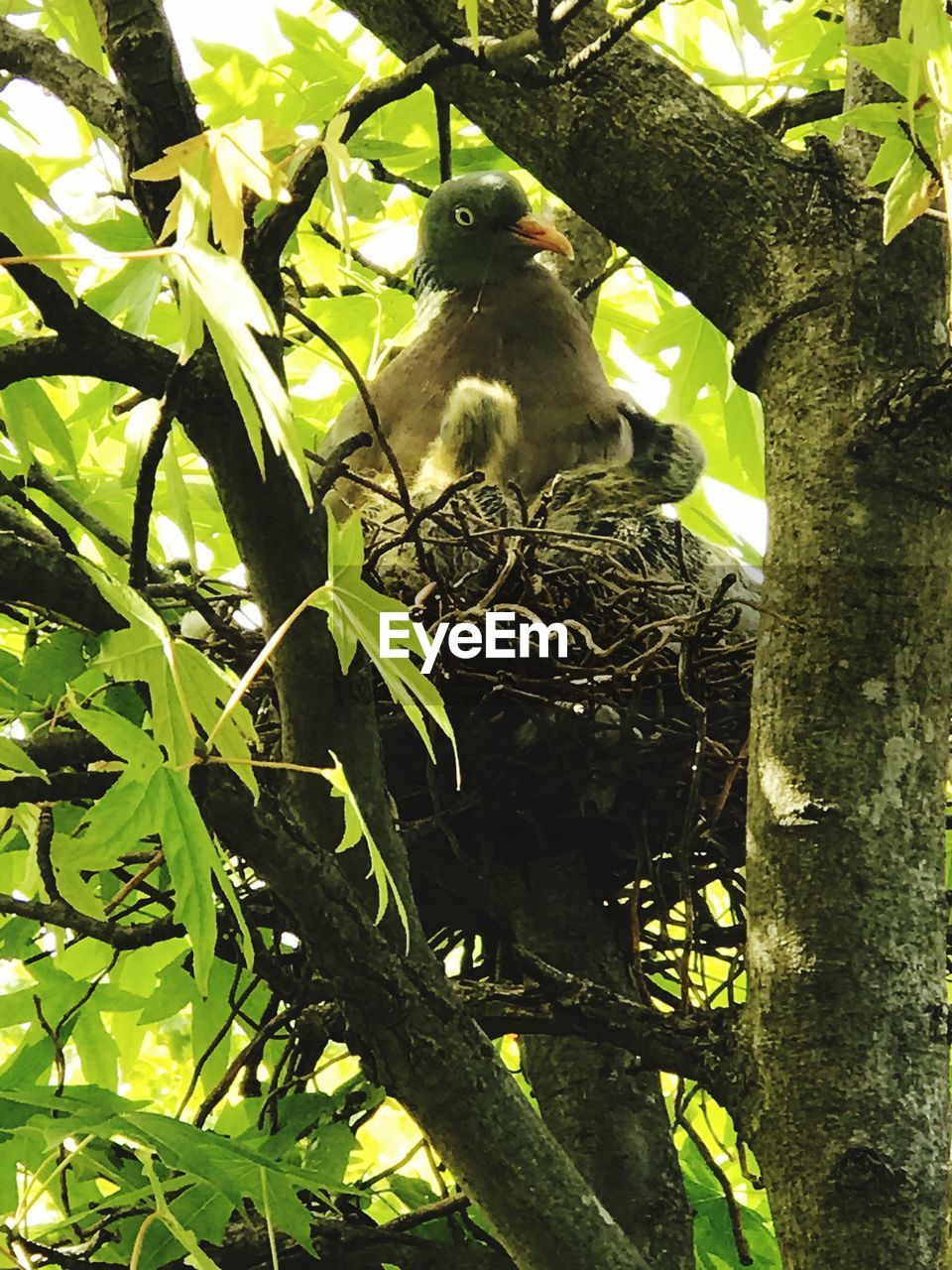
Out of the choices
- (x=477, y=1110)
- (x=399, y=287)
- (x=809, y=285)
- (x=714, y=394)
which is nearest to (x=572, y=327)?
(x=714, y=394)

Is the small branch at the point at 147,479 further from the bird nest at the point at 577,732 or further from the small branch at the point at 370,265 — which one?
the small branch at the point at 370,265

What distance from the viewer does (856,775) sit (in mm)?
1280

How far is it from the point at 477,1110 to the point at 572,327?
143cm

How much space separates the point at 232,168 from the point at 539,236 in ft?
5.05

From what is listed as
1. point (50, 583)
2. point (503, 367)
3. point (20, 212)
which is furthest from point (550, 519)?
point (20, 212)

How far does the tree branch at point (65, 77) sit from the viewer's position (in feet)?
3.72

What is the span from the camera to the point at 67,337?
3.47 feet

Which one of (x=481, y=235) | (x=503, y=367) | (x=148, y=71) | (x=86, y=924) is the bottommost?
(x=86, y=924)

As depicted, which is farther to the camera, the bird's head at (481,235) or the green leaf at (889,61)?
the bird's head at (481,235)

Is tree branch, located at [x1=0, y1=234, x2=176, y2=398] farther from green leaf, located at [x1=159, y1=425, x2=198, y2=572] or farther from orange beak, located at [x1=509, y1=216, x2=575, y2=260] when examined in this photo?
orange beak, located at [x1=509, y1=216, x2=575, y2=260]

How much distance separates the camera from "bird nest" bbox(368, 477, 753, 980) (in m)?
1.52

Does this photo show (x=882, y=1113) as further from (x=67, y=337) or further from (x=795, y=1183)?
(x=67, y=337)

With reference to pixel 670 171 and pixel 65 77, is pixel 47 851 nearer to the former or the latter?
pixel 65 77

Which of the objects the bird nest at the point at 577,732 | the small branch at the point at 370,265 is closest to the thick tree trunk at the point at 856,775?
the bird nest at the point at 577,732
